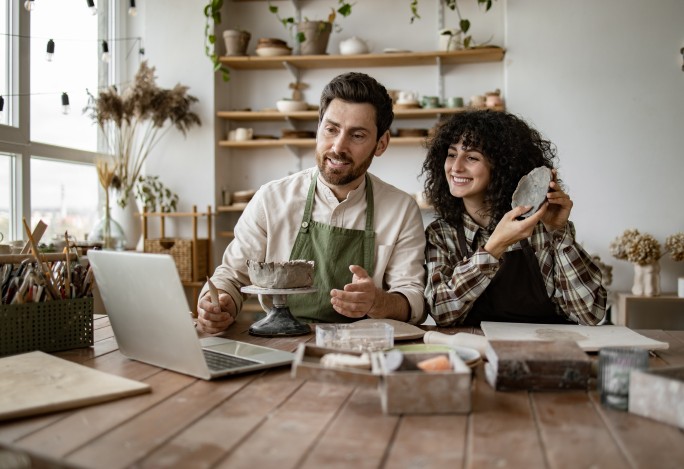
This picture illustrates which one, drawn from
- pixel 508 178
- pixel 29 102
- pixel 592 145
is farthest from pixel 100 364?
pixel 592 145

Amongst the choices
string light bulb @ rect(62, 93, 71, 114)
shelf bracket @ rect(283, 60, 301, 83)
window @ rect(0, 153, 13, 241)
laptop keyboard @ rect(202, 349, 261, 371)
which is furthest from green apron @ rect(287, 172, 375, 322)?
shelf bracket @ rect(283, 60, 301, 83)

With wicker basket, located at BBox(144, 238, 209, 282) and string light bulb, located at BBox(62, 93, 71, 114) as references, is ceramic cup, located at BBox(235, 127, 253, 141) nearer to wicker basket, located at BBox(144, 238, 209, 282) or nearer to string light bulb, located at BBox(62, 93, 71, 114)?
wicker basket, located at BBox(144, 238, 209, 282)

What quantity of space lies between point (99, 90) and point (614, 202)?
11.3 ft

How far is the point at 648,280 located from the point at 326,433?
357 cm

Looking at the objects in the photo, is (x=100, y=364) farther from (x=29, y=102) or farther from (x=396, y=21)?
(x=396, y=21)

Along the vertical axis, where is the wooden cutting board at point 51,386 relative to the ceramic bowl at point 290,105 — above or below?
below

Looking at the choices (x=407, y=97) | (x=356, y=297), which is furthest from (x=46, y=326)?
(x=407, y=97)

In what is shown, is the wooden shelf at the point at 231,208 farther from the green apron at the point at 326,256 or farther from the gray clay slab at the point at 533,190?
the gray clay slab at the point at 533,190

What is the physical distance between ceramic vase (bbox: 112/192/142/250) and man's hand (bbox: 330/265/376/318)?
306 centimetres

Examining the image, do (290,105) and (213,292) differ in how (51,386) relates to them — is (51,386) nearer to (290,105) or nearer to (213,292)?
(213,292)

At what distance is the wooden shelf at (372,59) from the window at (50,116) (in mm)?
925

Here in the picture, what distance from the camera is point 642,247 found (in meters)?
3.98

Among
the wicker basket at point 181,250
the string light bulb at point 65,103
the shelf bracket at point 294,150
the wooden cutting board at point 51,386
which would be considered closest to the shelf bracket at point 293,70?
the shelf bracket at point 294,150

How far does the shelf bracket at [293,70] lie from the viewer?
460 centimetres
